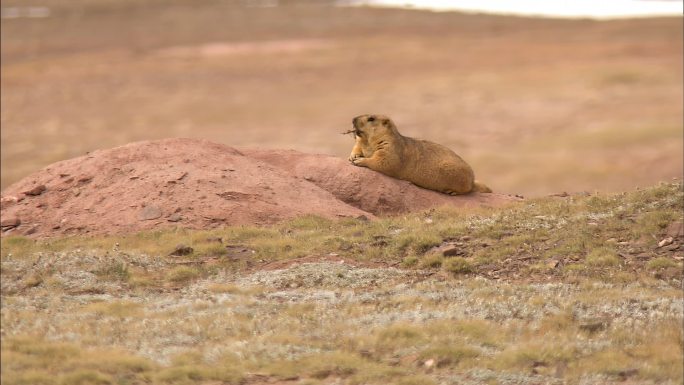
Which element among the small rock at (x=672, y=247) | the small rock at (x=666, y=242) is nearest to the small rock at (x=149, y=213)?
the small rock at (x=666, y=242)

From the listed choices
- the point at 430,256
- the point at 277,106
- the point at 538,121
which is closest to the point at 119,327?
the point at 430,256

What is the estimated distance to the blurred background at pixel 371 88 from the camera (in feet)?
193

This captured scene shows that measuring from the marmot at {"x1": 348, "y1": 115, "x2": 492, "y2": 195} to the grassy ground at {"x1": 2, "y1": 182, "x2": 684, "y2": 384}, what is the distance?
1.99 metres

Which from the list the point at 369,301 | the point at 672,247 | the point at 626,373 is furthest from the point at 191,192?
the point at 626,373

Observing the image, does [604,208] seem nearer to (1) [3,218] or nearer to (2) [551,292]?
(2) [551,292]

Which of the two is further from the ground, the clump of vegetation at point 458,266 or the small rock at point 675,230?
the small rock at point 675,230

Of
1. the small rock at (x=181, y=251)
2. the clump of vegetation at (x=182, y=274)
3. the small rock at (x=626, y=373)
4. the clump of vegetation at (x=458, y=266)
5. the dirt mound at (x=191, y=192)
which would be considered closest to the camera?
the small rock at (x=626, y=373)

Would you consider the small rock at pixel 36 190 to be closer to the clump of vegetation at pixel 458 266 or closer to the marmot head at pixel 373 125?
the marmot head at pixel 373 125

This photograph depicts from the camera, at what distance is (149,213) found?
2302 centimetres

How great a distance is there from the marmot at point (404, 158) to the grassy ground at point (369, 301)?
199 cm

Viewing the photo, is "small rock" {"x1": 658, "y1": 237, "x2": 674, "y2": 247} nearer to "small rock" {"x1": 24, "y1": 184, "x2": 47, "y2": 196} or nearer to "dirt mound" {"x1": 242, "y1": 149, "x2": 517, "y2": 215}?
"dirt mound" {"x1": 242, "y1": 149, "x2": 517, "y2": 215}

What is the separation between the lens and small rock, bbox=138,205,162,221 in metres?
22.9

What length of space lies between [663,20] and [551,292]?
3314 inches

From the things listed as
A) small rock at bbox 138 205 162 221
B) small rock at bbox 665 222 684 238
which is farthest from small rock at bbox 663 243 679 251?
small rock at bbox 138 205 162 221
